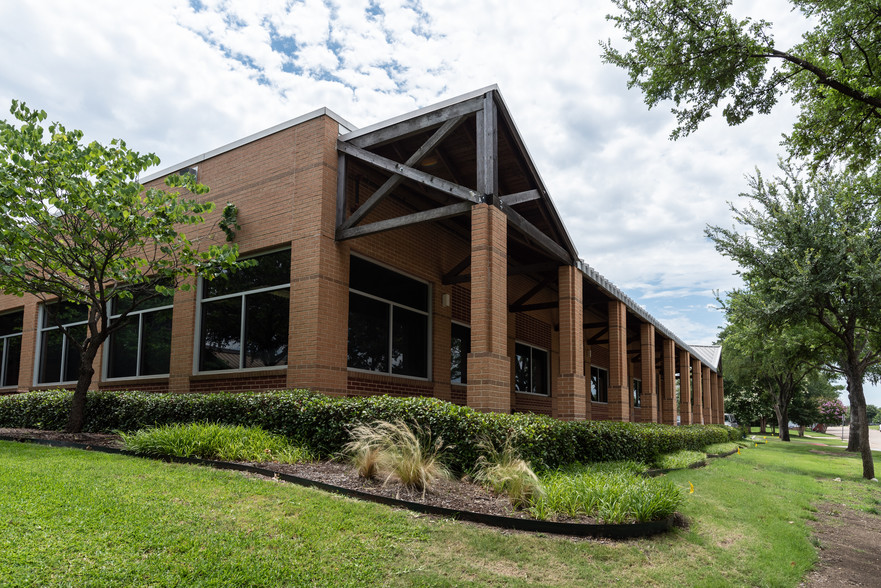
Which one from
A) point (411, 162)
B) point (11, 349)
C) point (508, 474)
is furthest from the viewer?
point (11, 349)

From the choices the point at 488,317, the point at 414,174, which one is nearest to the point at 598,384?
the point at 488,317

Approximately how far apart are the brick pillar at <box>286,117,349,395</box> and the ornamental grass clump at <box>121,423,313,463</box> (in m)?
2.11

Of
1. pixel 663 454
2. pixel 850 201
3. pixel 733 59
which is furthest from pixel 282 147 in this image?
pixel 850 201

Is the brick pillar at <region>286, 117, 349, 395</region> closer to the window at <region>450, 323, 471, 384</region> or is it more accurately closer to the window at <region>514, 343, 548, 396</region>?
the window at <region>450, 323, 471, 384</region>

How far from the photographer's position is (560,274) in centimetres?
1391

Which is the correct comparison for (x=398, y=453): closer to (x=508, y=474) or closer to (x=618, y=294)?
(x=508, y=474)

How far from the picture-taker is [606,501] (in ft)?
20.5

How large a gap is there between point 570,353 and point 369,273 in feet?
15.2

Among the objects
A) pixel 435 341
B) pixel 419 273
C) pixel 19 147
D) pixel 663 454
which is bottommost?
Answer: pixel 663 454

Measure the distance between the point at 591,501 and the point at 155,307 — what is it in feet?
35.5

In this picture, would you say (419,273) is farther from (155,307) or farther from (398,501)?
(398,501)

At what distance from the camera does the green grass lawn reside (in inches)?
165

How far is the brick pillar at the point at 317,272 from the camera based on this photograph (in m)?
10.3

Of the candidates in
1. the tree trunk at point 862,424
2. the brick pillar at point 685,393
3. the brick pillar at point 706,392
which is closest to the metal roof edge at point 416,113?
the tree trunk at point 862,424
